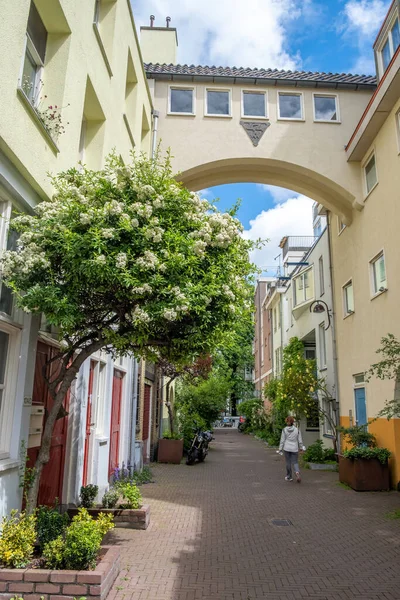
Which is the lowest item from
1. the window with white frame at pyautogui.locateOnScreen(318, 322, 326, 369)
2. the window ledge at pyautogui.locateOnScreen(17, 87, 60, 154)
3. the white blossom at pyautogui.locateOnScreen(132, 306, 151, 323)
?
the white blossom at pyautogui.locateOnScreen(132, 306, 151, 323)

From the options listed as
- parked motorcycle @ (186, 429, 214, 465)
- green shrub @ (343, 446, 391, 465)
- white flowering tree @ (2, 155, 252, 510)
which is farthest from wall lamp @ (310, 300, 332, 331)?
white flowering tree @ (2, 155, 252, 510)

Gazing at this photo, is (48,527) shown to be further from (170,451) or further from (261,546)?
(170,451)

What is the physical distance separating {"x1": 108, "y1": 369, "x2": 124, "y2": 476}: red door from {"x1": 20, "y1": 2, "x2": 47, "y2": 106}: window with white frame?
6.91 metres

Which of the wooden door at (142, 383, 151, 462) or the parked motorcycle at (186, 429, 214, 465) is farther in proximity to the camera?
the parked motorcycle at (186, 429, 214, 465)

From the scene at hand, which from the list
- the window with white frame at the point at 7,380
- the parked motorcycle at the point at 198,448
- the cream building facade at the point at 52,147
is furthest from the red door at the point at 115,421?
the window with white frame at the point at 7,380

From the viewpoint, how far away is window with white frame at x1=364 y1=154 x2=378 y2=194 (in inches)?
543

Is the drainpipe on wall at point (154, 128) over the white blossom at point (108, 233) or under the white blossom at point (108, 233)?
over

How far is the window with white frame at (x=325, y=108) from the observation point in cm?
1561

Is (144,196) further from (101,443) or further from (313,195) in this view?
(313,195)

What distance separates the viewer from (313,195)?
1642cm

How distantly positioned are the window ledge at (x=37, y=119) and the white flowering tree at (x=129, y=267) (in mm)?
737

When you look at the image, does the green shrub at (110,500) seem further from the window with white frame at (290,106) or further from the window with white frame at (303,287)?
the window with white frame at (303,287)

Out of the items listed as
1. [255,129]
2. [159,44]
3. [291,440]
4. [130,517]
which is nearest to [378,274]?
[291,440]

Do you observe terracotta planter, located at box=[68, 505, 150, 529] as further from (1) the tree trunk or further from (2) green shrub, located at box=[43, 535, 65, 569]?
(2) green shrub, located at box=[43, 535, 65, 569]
